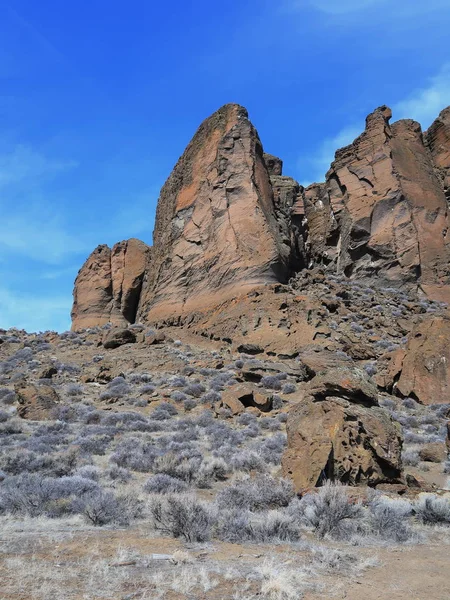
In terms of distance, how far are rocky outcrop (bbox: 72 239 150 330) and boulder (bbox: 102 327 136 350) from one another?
1495cm

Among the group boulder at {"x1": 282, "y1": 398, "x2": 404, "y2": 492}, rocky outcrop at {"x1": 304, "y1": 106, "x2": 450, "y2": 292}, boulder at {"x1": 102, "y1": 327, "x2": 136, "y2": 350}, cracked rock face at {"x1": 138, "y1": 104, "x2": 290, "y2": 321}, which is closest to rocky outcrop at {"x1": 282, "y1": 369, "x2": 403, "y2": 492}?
boulder at {"x1": 282, "y1": 398, "x2": 404, "y2": 492}

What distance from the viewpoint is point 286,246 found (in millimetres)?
29844

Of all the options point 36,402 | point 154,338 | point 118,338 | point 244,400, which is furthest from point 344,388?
point 118,338

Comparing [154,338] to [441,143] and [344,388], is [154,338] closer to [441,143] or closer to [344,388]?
[344,388]

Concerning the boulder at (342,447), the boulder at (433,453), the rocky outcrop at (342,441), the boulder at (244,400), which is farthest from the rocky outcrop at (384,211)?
the boulder at (342,447)

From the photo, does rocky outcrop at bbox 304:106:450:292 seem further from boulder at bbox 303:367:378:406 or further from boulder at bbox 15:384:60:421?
boulder at bbox 303:367:378:406

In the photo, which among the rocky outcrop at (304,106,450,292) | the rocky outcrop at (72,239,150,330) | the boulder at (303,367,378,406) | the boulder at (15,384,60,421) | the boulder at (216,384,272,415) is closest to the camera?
the boulder at (303,367,378,406)

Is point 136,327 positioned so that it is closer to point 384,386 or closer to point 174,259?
point 174,259

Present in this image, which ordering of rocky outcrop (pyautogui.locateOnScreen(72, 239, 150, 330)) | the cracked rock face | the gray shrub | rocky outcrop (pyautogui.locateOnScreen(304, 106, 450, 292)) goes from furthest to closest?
rocky outcrop (pyautogui.locateOnScreen(72, 239, 150, 330)) < rocky outcrop (pyautogui.locateOnScreen(304, 106, 450, 292)) < the cracked rock face < the gray shrub

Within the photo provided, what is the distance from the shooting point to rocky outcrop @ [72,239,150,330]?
43.0 m

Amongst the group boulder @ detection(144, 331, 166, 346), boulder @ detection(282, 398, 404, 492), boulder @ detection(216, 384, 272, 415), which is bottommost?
boulder @ detection(282, 398, 404, 492)

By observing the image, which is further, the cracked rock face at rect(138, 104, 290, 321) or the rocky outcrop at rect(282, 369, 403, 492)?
the cracked rock face at rect(138, 104, 290, 321)

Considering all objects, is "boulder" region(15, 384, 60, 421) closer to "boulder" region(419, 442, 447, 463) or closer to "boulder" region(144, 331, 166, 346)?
"boulder" region(144, 331, 166, 346)

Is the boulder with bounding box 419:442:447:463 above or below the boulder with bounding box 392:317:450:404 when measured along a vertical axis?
below
